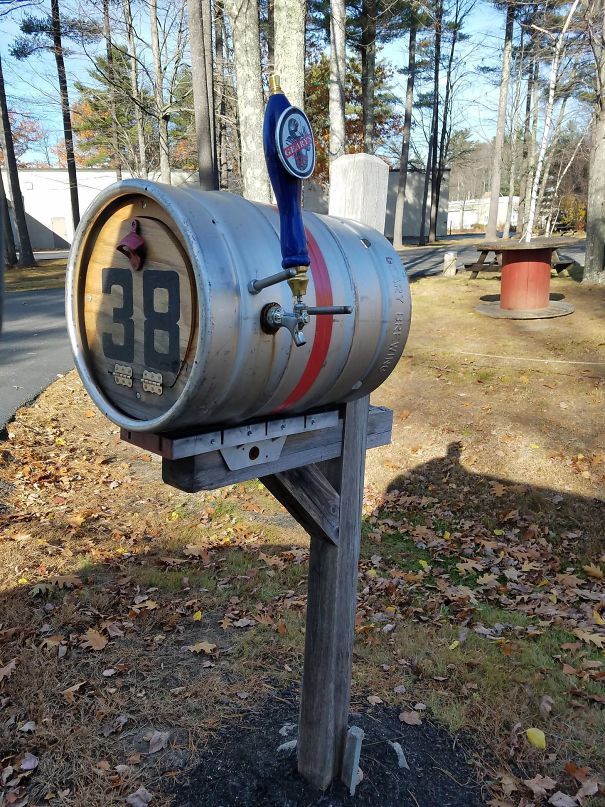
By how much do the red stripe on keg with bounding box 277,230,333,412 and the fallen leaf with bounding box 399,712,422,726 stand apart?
2.36 meters

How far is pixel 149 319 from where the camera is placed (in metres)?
1.64

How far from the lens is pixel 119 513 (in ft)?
19.0

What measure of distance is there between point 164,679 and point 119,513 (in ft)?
7.74

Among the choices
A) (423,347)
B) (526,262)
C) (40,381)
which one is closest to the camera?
(40,381)

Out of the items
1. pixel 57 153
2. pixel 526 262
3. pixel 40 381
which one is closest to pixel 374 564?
pixel 40 381

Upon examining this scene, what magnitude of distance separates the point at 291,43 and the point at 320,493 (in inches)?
284

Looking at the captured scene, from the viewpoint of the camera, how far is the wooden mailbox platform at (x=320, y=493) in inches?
72.1

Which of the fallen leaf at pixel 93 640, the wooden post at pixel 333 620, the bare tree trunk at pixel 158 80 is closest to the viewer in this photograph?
the wooden post at pixel 333 620

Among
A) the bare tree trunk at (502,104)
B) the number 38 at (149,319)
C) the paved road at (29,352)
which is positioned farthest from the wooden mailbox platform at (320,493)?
the bare tree trunk at (502,104)

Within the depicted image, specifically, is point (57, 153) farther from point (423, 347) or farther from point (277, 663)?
point (277, 663)

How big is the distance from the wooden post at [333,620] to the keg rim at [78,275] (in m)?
0.94

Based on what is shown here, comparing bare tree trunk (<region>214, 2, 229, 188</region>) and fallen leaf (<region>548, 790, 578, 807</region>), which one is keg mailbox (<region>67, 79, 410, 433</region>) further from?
bare tree trunk (<region>214, 2, 229, 188</region>)

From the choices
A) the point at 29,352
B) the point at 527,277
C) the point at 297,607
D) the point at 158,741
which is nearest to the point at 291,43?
the point at 527,277

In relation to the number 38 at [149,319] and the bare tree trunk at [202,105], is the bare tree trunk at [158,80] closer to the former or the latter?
the bare tree trunk at [202,105]
